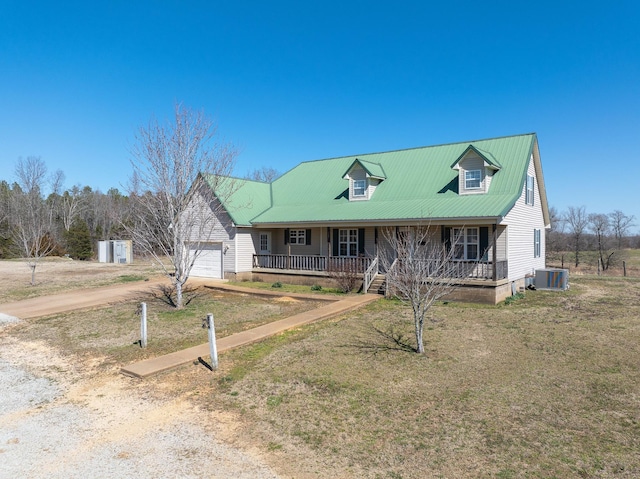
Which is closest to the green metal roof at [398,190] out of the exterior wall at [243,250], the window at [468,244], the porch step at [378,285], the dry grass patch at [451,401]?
the exterior wall at [243,250]

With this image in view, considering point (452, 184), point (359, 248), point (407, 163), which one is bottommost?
point (359, 248)

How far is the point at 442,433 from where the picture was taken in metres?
5.49

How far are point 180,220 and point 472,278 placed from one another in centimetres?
1188

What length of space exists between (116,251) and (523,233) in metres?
38.1

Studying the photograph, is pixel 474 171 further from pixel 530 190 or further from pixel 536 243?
pixel 536 243

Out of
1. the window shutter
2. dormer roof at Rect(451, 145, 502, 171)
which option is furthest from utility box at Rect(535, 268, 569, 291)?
dormer roof at Rect(451, 145, 502, 171)

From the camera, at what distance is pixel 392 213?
1897cm

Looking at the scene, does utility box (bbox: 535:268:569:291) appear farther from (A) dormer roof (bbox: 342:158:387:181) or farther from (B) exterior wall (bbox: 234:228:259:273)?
(B) exterior wall (bbox: 234:228:259:273)

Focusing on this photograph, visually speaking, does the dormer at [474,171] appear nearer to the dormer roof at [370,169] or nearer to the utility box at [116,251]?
the dormer roof at [370,169]

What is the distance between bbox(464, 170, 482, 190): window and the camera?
1881cm

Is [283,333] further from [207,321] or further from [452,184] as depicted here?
[452,184]

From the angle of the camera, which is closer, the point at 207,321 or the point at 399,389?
the point at 399,389

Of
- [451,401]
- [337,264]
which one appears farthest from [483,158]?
[451,401]

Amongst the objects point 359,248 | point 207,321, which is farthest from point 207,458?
point 359,248
